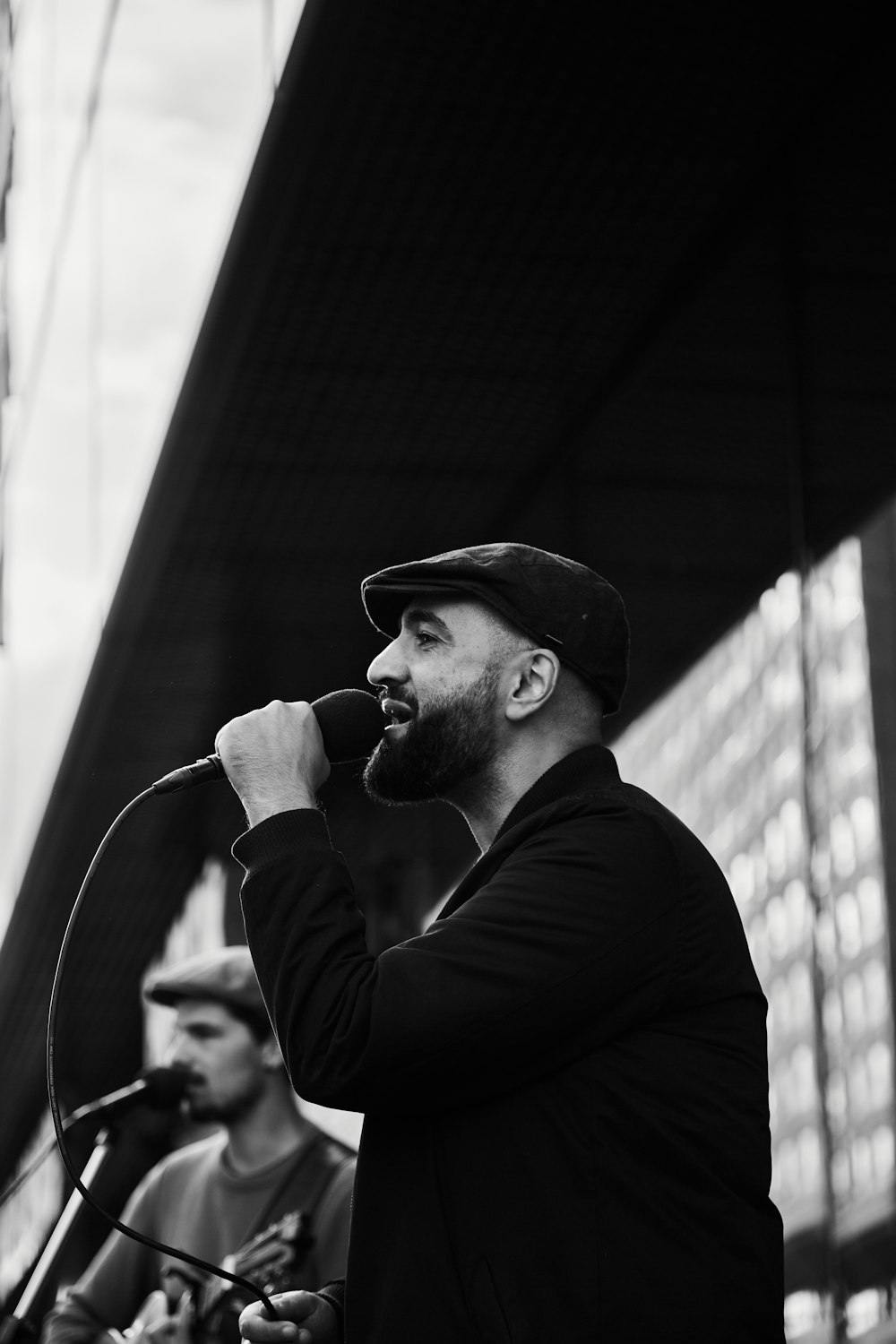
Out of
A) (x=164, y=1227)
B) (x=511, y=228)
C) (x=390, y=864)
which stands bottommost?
(x=164, y=1227)

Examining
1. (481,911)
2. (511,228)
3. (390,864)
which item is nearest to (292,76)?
(511,228)

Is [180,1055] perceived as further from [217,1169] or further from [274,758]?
[274,758]

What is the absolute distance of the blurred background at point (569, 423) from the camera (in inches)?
162

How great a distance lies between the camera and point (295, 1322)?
2361mm

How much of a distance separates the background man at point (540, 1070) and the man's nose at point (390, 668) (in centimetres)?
19

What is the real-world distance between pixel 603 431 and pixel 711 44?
46.5 inches

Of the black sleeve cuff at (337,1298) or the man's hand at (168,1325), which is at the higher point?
the black sleeve cuff at (337,1298)

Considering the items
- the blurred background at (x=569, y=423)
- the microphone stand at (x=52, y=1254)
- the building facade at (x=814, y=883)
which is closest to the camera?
the microphone stand at (x=52, y=1254)

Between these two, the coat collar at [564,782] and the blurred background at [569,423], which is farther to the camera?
the blurred background at [569,423]

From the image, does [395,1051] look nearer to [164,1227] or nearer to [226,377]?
[164,1227]

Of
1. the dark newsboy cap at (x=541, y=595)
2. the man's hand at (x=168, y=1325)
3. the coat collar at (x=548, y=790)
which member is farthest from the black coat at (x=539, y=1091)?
the man's hand at (x=168, y=1325)

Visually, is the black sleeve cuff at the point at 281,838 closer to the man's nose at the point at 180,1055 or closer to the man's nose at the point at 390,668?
the man's nose at the point at 390,668

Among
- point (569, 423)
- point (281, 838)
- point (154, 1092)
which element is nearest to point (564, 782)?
point (281, 838)

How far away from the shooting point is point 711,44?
4.13 m
